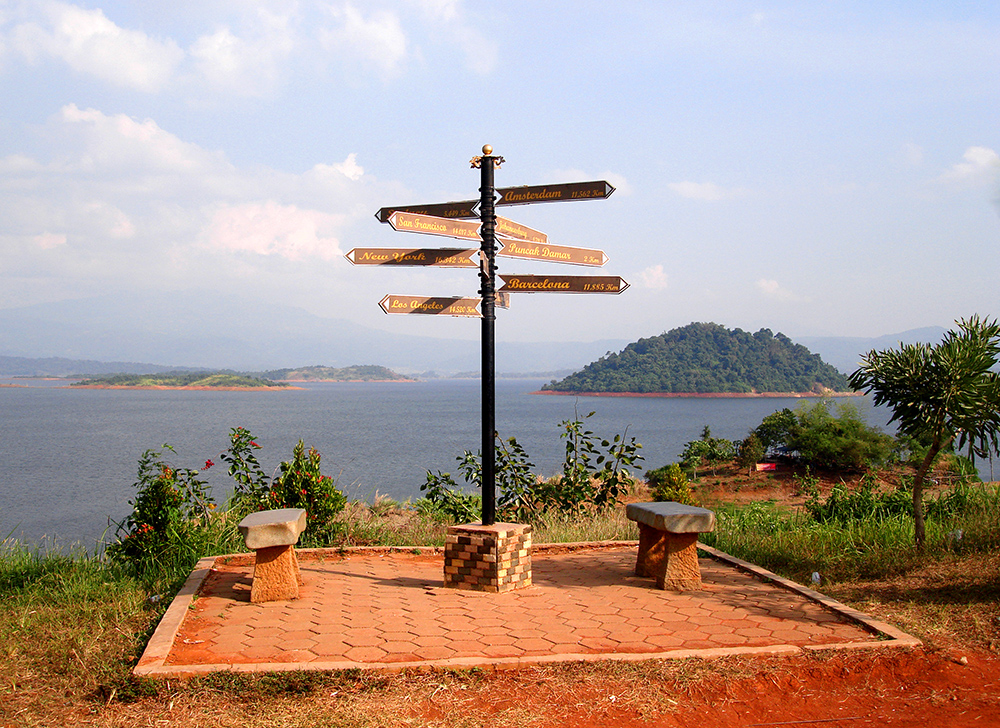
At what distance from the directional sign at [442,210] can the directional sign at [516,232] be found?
0.78ft

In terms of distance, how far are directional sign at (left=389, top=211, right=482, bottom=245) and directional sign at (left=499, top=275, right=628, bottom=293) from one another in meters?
0.48

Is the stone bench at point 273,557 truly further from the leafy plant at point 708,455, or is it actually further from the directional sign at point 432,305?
the leafy plant at point 708,455

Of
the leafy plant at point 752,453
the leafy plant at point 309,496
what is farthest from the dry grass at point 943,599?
the leafy plant at point 752,453

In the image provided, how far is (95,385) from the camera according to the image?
160 meters

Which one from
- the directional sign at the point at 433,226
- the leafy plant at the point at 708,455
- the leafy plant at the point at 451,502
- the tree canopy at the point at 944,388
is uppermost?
the directional sign at the point at 433,226

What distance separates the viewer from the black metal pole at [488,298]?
6.04 metres

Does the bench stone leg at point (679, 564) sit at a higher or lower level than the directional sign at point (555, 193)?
lower

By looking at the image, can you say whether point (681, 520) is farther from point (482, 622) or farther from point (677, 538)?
point (482, 622)

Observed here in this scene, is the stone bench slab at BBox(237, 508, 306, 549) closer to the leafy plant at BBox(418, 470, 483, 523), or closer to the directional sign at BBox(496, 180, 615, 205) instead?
Result: the directional sign at BBox(496, 180, 615, 205)

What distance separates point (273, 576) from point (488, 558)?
1672 millimetres

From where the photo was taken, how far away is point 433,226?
6.05 meters

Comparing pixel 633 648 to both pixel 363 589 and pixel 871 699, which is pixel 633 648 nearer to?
pixel 871 699

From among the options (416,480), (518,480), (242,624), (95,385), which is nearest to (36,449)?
(416,480)

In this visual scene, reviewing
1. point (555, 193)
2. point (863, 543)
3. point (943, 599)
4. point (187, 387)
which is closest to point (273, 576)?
point (555, 193)
